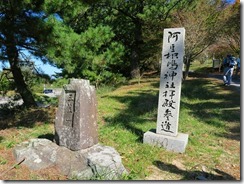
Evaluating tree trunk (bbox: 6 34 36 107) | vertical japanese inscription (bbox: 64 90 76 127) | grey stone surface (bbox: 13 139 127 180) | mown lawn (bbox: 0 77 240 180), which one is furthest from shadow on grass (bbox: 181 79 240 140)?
tree trunk (bbox: 6 34 36 107)

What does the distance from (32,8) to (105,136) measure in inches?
117

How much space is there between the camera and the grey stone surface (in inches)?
126

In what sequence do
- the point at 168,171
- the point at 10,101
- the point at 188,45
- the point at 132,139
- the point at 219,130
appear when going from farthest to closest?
the point at 188,45
the point at 10,101
the point at 219,130
the point at 132,139
the point at 168,171

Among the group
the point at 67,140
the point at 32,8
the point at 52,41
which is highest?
the point at 32,8

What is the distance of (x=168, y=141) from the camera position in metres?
4.11

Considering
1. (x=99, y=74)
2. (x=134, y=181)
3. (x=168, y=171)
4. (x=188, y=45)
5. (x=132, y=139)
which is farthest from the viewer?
(x=99, y=74)

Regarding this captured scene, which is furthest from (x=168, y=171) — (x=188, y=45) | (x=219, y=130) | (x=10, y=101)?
(x=188, y=45)

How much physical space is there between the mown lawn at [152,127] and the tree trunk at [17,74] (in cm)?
44

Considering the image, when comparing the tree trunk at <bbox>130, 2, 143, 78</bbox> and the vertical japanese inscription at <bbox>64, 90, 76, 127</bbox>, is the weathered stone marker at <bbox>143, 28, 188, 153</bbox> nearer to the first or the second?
the vertical japanese inscription at <bbox>64, 90, 76, 127</bbox>

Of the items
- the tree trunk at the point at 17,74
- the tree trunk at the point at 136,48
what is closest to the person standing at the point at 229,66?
the tree trunk at the point at 136,48

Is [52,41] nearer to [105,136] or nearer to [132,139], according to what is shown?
[105,136]

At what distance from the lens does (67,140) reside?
12.5 feet

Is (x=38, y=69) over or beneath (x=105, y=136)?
over

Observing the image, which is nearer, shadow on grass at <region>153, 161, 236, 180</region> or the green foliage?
shadow on grass at <region>153, 161, 236, 180</region>
